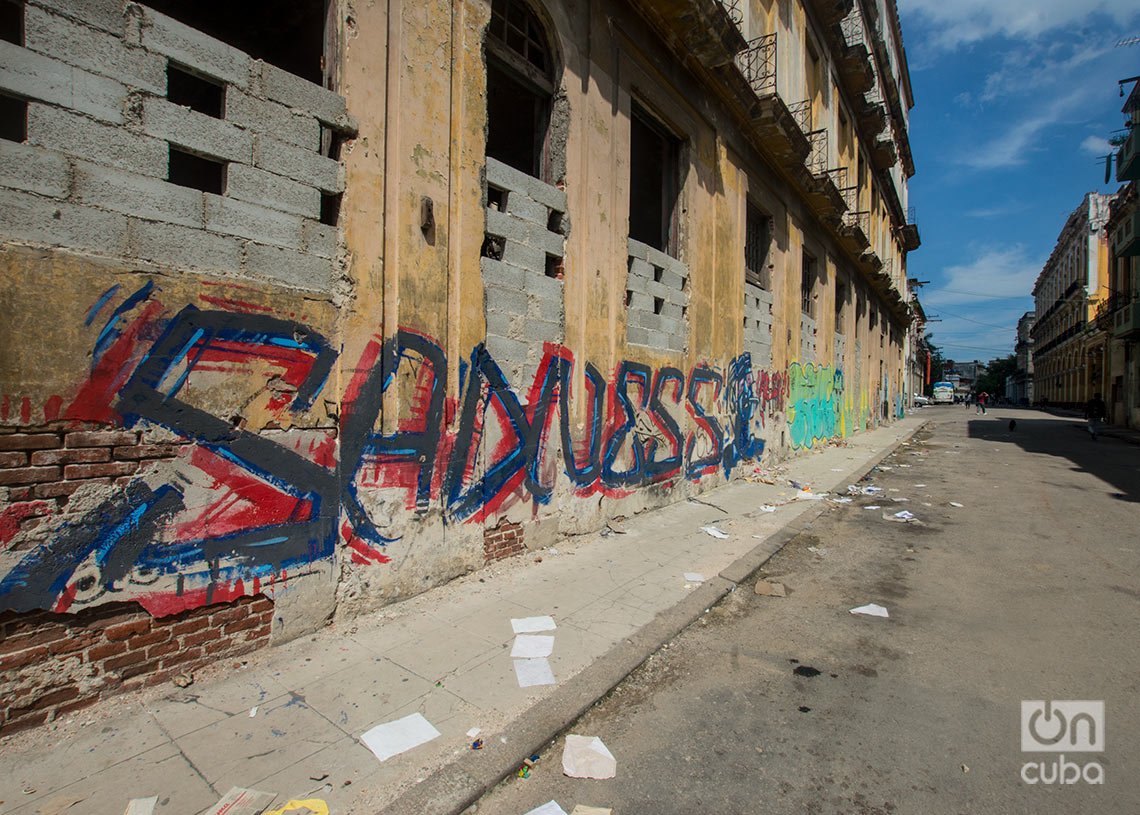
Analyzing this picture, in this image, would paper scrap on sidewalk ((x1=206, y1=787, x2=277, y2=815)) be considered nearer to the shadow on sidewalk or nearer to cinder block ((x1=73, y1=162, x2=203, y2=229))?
cinder block ((x1=73, y1=162, x2=203, y2=229))

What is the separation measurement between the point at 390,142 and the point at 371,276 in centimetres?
100

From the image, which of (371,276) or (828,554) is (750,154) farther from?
(371,276)

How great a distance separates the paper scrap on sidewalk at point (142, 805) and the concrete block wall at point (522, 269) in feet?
11.5

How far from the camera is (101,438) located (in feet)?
9.04

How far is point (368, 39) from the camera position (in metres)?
Answer: 3.91

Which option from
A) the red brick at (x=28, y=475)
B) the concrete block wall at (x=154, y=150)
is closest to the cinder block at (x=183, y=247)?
the concrete block wall at (x=154, y=150)

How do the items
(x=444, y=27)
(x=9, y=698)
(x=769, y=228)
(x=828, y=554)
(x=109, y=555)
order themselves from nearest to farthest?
(x=9, y=698) < (x=109, y=555) < (x=444, y=27) < (x=828, y=554) < (x=769, y=228)

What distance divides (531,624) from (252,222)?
10.2ft

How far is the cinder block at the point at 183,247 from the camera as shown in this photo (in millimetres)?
2884

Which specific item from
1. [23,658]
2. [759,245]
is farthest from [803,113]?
[23,658]

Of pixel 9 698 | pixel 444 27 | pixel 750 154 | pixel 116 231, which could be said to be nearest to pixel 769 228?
pixel 750 154

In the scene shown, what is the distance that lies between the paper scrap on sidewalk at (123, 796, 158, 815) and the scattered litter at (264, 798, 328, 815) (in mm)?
451

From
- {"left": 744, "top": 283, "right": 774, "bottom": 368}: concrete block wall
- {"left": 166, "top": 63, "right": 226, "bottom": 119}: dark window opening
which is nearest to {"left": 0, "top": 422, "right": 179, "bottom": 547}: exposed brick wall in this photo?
{"left": 166, "top": 63, "right": 226, "bottom": 119}: dark window opening

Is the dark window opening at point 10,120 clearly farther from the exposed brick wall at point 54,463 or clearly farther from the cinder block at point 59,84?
the exposed brick wall at point 54,463
